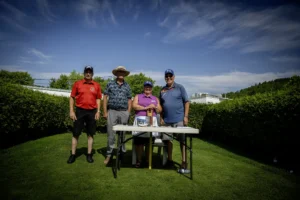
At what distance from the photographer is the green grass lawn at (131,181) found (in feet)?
9.96

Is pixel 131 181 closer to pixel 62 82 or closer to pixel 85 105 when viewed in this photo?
Answer: pixel 85 105

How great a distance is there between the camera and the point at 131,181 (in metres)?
3.59

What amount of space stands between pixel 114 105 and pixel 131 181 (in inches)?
72.9

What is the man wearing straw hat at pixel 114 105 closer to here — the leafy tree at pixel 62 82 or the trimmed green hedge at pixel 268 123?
the trimmed green hedge at pixel 268 123

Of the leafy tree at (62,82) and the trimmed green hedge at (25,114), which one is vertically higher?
the leafy tree at (62,82)

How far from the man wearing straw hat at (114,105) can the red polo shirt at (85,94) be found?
30cm

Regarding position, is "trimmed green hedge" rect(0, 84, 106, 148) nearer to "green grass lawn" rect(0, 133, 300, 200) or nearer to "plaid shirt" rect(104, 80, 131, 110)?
"green grass lawn" rect(0, 133, 300, 200)

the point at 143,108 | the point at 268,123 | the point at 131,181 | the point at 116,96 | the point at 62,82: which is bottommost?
the point at 131,181

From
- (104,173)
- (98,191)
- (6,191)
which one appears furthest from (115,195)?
(6,191)

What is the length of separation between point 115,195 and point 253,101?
5577mm

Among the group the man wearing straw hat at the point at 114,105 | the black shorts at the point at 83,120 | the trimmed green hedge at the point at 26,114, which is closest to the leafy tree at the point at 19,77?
the trimmed green hedge at the point at 26,114

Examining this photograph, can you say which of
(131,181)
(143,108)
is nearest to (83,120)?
(143,108)

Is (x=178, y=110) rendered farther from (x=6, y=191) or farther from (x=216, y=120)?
(x=216, y=120)

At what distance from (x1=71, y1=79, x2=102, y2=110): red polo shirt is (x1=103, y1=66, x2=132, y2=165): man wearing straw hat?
295 millimetres
